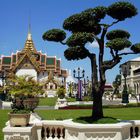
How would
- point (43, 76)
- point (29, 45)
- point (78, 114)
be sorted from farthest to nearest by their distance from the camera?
point (43, 76) < point (29, 45) < point (78, 114)

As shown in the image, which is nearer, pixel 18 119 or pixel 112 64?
pixel 18 119

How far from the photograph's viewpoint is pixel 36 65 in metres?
85.2

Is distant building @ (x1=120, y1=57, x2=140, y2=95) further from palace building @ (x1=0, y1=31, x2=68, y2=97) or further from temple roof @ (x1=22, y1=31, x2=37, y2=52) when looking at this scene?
temple roof @ (x1=22, y1=31, x2=37, y2=52)

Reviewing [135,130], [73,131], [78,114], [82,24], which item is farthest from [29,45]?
[73,131]

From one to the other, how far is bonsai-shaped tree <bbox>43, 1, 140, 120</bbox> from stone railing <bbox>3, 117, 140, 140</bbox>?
1086 mm

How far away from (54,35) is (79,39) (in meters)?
1.22

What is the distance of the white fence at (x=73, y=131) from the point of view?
31.4 ft

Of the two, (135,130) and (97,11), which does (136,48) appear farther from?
(135,130)

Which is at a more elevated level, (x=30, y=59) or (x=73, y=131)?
(x=30, y=59)

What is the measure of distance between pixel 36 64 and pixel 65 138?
75238 millimetres

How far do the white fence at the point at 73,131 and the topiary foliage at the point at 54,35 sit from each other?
279 cm

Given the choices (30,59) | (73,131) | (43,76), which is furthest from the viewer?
(43,76)

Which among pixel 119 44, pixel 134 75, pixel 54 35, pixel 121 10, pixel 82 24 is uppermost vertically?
pixel 134 75

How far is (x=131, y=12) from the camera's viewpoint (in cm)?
1109
